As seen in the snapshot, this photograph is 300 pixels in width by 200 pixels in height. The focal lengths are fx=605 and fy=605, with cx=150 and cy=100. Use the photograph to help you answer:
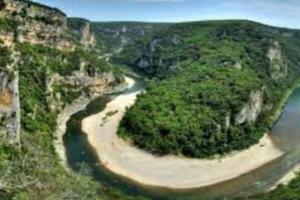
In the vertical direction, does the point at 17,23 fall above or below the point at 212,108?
above

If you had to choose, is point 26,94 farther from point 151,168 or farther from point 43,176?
point 43,176

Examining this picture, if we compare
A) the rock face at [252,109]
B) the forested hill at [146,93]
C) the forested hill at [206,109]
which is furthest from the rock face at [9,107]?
the rock face at [252,109]

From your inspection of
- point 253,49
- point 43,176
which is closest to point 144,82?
point 253,49

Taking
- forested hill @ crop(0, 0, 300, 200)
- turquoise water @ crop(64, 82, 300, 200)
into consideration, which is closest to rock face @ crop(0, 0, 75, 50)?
forested hill @ crop(0, 0, 300, 200)

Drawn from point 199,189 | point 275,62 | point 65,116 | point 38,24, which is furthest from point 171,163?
point 275,62

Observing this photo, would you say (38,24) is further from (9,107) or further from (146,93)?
(9,107)

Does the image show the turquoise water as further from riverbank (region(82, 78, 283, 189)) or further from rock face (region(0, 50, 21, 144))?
rock face (region(0, 50, 21, 144))
